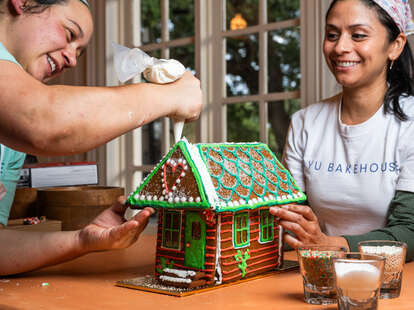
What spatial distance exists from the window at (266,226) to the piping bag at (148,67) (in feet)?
0.88

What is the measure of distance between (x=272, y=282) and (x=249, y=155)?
29cm

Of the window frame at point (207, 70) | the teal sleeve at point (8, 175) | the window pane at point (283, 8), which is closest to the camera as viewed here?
the teal sleeve at point (8, 175)

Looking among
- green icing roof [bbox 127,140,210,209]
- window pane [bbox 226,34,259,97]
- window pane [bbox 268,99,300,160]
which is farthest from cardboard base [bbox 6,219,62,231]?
window pane [bbox 226,34,259,97]

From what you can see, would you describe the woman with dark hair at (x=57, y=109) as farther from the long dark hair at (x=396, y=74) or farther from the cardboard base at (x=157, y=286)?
the long dark hair at (x=396, y=74)

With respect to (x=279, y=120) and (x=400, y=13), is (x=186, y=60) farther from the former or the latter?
(x=400, y=13)

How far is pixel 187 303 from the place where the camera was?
3.01 ft

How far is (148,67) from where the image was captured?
3.43 feet

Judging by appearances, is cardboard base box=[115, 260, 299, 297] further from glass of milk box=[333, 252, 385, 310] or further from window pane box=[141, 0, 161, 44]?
window pane box=[141, 0, 161, 44]

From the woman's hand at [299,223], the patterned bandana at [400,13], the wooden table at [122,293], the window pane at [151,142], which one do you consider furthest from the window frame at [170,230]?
the window pane at [151,142]

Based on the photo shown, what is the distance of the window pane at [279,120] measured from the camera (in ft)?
9.61

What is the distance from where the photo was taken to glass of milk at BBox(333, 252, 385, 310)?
31.3 inches

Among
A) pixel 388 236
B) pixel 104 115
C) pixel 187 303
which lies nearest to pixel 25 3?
pixel 104 115

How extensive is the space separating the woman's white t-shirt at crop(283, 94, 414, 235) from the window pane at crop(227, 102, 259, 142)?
118 centimetres

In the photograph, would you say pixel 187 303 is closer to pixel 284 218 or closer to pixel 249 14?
pixel 284 218
